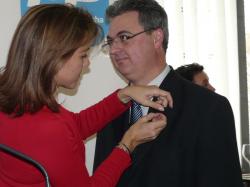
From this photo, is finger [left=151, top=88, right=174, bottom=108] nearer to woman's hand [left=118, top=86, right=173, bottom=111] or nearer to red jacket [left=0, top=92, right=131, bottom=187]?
woman's hand [left=118, top=86, right=173, bottom=111]

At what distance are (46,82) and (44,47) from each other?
0.31 ft

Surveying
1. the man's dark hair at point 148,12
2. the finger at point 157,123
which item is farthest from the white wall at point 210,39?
the finger at point 157,123

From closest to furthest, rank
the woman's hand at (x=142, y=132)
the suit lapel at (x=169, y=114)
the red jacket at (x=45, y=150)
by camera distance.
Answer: the red jacket at (x=45, y=150) < the woman's hand at (x=142, y=132) < the suit lapel at (x=169, y=114)

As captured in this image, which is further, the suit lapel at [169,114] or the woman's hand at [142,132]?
the suit lapel at [169,114]

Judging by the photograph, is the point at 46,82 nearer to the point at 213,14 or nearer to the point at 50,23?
the point at 50,23

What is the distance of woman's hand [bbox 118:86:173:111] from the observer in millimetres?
1264

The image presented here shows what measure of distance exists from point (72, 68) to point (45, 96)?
3.9 inches

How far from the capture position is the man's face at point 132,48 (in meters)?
1.51

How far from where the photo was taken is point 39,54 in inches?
40.9

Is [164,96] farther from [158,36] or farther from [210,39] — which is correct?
[210,39]

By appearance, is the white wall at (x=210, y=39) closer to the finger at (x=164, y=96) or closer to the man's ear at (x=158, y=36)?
the man's ear at (x=158, y=36)

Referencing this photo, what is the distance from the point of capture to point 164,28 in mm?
1532

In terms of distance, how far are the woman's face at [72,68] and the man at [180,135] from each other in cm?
36

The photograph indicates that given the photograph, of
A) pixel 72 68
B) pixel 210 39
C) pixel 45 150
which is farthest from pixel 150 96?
pixel 210 39
